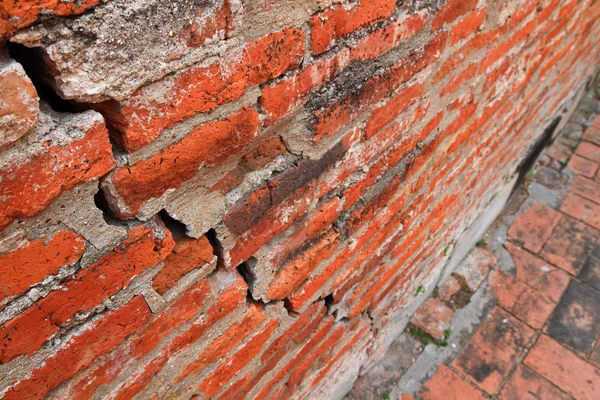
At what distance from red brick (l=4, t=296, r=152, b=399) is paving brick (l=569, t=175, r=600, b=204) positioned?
3.39 metres

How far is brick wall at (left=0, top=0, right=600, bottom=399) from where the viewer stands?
1.86 ft

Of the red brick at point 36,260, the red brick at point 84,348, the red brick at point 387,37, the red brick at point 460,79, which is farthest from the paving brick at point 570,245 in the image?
the red brick at point 36,260

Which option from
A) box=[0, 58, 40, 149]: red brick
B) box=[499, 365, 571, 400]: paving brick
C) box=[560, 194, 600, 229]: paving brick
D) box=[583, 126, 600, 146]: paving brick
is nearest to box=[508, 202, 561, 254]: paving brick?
box=[560, 194, 600, 229]: paving brick

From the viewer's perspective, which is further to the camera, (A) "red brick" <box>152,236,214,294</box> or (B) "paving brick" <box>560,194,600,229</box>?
(B) "paving brick" <box>560,194,600,229</box>

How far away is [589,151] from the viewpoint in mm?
3475

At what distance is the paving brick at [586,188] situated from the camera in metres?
3.10

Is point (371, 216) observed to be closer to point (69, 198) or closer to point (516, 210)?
point (69, 198)

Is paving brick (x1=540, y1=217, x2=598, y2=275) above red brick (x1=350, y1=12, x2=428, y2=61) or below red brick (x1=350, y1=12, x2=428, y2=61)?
below

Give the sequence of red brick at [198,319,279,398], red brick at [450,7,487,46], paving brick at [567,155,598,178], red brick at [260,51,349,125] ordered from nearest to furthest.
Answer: red brick at [260,51,349,125] < red brick at [198,319,279,398] < red brick at [450,7,487,46] < paving brick at [567,155,598,178]

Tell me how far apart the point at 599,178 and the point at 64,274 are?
3.80 metres

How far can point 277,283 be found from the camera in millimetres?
1166

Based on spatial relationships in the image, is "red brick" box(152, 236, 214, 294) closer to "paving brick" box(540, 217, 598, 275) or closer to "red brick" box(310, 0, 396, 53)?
"red brick" box(310, 0, 396, 53)

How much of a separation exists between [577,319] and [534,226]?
0.73 meters

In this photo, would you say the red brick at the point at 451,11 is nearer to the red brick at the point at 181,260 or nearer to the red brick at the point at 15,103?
the red brick at the point at 181,260
